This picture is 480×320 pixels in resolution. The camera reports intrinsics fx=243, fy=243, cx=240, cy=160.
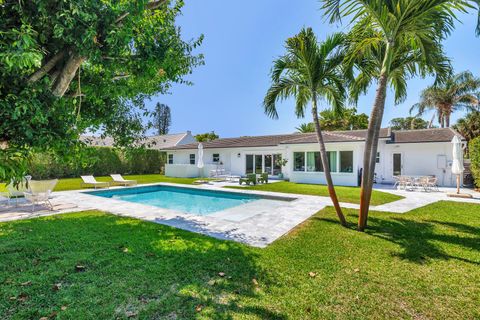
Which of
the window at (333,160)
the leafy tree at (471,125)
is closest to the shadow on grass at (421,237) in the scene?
the window at (333,160)

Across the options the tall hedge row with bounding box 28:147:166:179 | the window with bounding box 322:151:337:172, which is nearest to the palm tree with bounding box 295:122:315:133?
the window with bounding box 322:151:337:172

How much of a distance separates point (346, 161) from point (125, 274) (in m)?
18.7

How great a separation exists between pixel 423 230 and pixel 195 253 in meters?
7.04

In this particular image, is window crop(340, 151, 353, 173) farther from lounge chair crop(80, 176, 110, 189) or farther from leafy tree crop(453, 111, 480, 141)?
leafy tree crop(453, 111, 480, 141)

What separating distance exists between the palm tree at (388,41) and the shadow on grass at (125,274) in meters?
4.98

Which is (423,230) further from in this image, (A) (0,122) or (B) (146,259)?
(A) (0,122)

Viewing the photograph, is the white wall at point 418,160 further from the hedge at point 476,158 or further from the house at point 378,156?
the hedge at point 476,158

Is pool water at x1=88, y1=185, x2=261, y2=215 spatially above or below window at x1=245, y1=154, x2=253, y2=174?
below

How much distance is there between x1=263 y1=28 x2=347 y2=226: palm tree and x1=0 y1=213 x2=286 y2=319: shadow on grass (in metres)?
4.83

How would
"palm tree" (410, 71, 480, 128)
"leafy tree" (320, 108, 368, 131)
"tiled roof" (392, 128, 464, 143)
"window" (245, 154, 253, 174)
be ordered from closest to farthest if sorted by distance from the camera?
"tiled roof" (392, 128, 464, 143), "window" (245, 154, 253, 174), "palm tree" (410, 71, 480, 128), "leafy tree" (320, 108, 368, 131)

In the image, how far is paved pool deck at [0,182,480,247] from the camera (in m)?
7.52

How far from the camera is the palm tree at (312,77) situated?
764cm

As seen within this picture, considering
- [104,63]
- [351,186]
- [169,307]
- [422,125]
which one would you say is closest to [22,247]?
[169,307]

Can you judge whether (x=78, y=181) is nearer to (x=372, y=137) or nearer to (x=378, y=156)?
(x=372, y=137)
